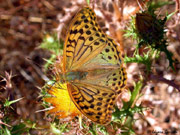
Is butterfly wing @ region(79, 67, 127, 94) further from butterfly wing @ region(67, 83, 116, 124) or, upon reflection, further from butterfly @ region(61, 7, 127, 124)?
butterfly wing @ region(67, 83, 116, 124)

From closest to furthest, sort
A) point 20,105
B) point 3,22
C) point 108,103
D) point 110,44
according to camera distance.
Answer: point 108,103 < point 110,44 < point 20,105 < point 3,22

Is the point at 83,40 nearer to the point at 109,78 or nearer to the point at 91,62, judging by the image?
the point at 91,62

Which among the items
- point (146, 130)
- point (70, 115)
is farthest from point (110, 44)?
point (146, 130)

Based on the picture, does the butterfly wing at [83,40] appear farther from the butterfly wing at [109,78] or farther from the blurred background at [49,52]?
the blurred background at [49,52]

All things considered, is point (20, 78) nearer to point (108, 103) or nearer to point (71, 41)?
point (71, 41)

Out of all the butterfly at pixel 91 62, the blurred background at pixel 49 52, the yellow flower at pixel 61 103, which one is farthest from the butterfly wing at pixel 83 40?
the blurred background at pixel 49 52

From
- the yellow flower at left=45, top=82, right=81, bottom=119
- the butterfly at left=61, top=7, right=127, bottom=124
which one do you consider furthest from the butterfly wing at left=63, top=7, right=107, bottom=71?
the yellow flower at left=45, top=82, right=81, bottom=119
